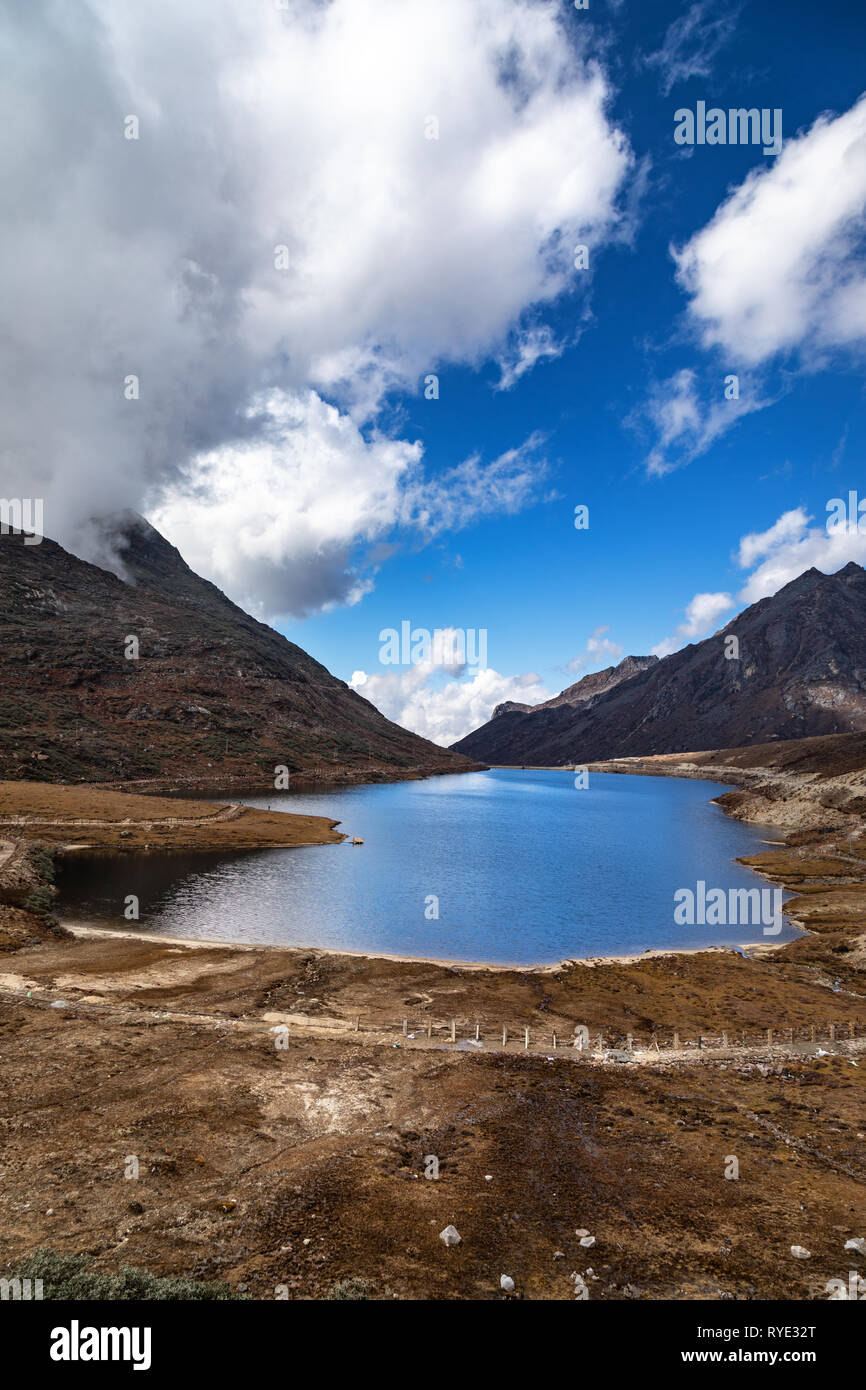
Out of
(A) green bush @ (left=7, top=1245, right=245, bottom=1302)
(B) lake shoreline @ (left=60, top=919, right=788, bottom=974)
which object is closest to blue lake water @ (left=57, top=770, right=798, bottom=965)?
(B) lake shoreline @ (left=60, top=919, right=788, bottom=974)

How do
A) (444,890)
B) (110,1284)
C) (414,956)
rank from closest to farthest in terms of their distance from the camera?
(110,1284) < (414,956) < (444,890)

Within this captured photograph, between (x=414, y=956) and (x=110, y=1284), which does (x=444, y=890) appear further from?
(x=110, y=1284)

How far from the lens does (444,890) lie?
213ft

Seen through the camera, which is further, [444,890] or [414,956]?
[444,890]

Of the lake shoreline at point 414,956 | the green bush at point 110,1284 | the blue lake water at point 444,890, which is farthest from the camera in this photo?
the blue lake water at point 444,890

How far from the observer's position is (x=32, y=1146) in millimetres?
17234

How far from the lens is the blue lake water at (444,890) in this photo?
48656mm

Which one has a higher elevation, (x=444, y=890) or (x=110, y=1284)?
(x=110, y=1284)

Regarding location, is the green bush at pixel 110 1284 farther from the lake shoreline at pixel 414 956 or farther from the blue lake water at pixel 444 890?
the blue lake water at pixel 444 890

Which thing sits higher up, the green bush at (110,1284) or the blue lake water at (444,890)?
the green bush at (110,1284)

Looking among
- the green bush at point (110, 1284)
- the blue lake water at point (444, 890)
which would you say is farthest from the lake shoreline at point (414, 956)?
the green bush at point (110, 1284)

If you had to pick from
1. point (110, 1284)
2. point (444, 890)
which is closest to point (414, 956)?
point (444, 890)
